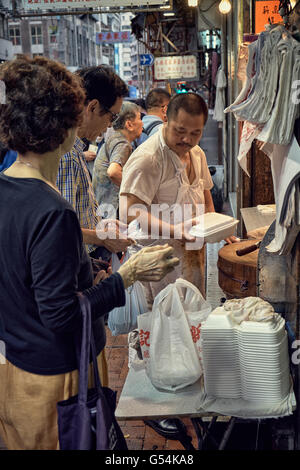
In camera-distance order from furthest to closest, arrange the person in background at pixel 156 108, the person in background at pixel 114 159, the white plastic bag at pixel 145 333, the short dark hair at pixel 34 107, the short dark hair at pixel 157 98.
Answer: the short dark hair at pixel 157 98
the person in background at pixel 156 108
the person in background at pixel 114 159
the white plastic bag at pixel 145 333
the short dark hair at pixel 34 107

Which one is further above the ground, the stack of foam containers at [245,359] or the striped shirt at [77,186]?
the striped shirt at [77,186]

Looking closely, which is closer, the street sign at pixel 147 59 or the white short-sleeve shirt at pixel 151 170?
the white short-sleeve shirt at pixel 151 170

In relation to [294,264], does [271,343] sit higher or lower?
lower

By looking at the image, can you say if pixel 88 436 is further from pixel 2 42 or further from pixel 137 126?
pixel 2 42

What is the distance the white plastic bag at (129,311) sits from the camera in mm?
3658

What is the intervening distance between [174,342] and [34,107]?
4.43ft

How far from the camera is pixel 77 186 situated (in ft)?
9.95

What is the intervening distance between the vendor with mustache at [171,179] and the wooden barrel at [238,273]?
30cm

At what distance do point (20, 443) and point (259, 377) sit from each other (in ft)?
3.47

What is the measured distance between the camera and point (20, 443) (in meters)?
2.07

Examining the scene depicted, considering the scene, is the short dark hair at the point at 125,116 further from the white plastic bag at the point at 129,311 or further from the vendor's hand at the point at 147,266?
the vendor's hand at the point at 147,266

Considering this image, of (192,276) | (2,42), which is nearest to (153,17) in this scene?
(2,42)

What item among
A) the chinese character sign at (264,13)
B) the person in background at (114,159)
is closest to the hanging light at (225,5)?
the chinese character sign at (264,13)

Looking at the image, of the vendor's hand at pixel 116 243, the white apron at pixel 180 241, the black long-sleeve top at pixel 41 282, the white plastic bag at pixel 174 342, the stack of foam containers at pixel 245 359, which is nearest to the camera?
the black long-sleeve top at pixel 41 282
